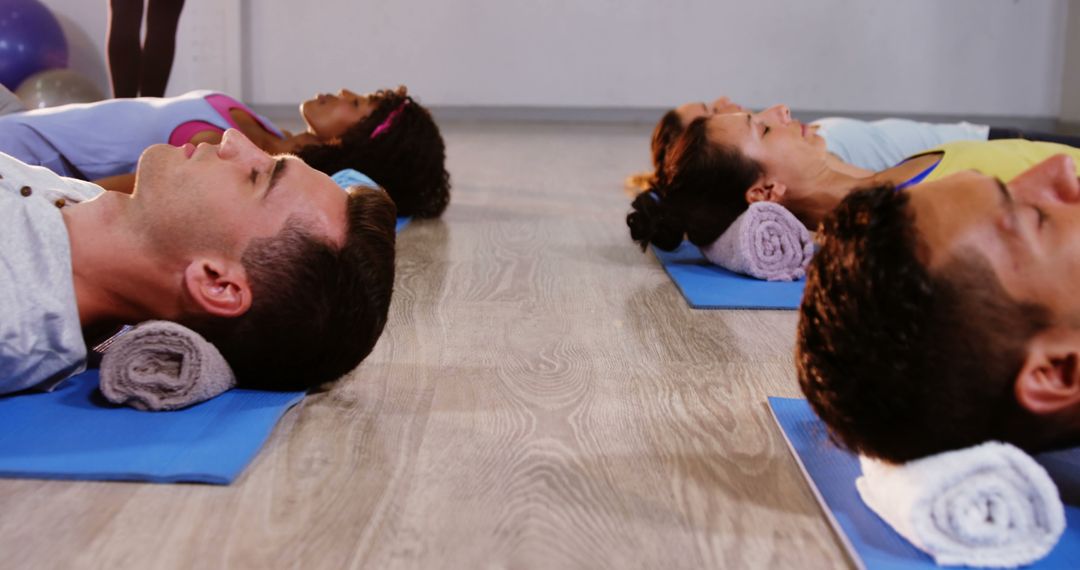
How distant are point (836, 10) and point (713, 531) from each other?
221 inches

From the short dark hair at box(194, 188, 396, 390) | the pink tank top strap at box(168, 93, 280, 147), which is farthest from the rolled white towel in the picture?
the pink tank top strap at box(168, 93, 280, 147)

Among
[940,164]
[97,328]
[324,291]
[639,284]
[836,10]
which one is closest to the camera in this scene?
[324,291]

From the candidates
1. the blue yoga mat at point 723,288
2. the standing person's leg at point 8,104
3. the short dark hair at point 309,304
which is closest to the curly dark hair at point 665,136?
the blue yoga mat at point 723,288

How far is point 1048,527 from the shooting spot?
1.03 m

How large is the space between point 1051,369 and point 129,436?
3.75 ft

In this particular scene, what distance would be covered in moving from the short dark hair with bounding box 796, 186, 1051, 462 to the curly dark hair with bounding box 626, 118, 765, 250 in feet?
4.23

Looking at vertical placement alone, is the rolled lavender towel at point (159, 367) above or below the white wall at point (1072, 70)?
below

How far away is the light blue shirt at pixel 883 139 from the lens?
10.7ft

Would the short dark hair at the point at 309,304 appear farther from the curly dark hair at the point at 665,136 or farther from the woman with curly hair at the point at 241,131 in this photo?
the curly dark hair at the point at 665,136

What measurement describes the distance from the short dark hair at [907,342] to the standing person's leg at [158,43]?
3.29 m

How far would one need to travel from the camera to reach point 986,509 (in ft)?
3.42

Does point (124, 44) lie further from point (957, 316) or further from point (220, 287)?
point (957, 316)

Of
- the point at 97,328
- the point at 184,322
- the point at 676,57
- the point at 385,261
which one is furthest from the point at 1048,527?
the point at 676,57

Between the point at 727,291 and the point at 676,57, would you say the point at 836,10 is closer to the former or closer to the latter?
the point at 676,57
